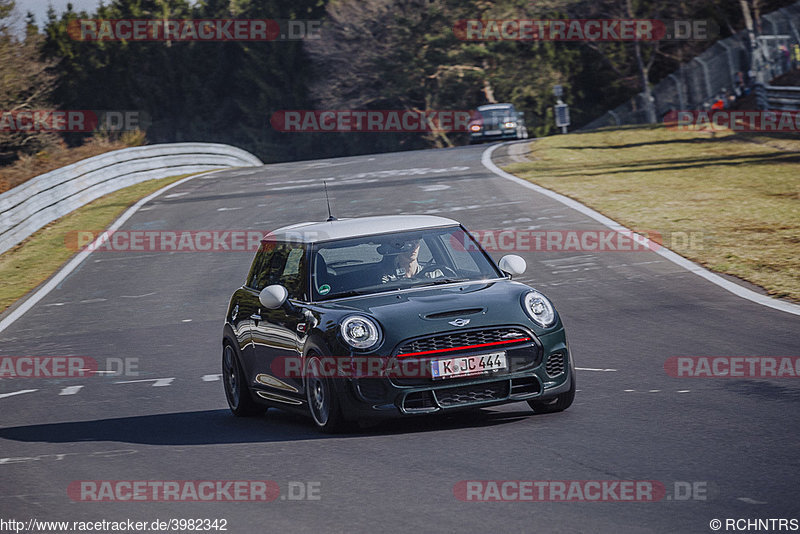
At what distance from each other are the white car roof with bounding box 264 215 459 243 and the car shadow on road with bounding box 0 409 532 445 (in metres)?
1.42

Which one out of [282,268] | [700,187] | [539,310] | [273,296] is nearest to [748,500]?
[539,310]

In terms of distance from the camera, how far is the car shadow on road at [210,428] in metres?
8.51

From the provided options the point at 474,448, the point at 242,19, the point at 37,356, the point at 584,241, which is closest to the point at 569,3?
the point at 242,19

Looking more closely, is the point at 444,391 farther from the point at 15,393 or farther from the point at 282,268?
the point at 15,393

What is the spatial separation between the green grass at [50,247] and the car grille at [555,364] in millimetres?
11873

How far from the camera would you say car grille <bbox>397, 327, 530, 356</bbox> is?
7930mm

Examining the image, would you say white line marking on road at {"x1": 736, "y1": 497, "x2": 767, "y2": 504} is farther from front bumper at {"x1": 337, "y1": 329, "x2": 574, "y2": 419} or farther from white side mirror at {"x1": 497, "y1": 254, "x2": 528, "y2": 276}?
white side mirror at {"x1": 497, "y1": 254, "x2": 528, "y2": 276}

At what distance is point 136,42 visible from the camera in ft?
311

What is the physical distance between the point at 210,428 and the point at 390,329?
201 cm

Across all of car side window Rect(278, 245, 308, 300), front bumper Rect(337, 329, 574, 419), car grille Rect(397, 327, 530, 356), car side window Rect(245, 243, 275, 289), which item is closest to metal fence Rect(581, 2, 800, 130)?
car side window Rect(245, 243, 275, 289)

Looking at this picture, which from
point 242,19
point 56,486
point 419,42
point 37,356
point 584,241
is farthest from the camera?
point 242,19

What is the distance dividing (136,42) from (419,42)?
28.8 m

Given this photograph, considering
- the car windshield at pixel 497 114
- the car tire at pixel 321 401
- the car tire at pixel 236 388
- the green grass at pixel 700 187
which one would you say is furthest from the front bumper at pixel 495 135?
the car tire at pixel 321 401

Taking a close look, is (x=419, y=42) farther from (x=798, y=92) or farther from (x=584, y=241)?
(x=584, y=241)
